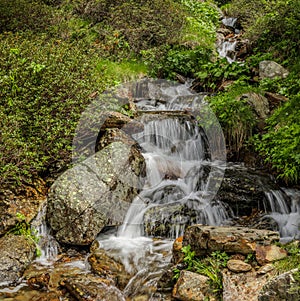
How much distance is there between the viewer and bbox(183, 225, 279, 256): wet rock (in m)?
4.39

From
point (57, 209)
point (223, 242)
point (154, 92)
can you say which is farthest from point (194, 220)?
point (154, 92)

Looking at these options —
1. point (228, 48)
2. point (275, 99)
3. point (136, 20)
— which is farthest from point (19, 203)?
point (228, 48)

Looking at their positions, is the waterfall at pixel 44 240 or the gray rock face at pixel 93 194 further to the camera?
the gray rock face at pixel 93 194

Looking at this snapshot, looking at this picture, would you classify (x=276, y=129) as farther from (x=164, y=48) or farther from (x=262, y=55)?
(x=164, y=48)

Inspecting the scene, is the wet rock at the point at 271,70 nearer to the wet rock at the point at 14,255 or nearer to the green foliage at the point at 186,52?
the green foliage at the point at 186,52

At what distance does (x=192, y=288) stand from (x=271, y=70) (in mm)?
7601

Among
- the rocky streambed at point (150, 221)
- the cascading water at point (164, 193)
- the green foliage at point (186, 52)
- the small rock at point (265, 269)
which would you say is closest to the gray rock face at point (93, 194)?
the rocky streambed at point (150, 221)

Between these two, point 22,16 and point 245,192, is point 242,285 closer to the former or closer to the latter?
point 245,192

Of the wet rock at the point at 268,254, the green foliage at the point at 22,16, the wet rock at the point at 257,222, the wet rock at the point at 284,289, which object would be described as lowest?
the wet rock at the point at 257,222

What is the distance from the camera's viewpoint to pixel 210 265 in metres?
4.38

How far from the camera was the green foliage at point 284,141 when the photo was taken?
6.59 m

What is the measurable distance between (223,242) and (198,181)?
293cm

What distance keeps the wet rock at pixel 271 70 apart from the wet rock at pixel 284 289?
26.2 feet

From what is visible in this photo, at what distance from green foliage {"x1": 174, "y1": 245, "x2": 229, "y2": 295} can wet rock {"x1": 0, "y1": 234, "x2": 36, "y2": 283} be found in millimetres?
2480
